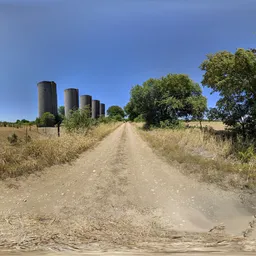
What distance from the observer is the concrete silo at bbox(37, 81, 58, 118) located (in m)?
27.1

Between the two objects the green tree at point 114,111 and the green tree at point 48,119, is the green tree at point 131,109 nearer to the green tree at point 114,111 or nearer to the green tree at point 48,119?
the green tree at point 48,119

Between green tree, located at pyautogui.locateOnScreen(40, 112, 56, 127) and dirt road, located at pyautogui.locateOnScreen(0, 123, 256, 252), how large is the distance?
24373 mm

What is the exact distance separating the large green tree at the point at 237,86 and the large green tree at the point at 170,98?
5852 millimetres

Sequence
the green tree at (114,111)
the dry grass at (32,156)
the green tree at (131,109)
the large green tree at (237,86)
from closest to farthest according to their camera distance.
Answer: the dry grass at (32,156), the large green tree at (237,86), the green tree at (131,109), the green tree at (114,111)

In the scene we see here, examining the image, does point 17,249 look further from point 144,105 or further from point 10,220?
point 144,105

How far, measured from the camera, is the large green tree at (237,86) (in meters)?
7.80

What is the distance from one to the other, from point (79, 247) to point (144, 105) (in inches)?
732

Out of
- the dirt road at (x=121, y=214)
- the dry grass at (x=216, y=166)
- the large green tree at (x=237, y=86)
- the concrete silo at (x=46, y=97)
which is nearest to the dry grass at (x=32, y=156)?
the dirt road at (x=121, y=214)

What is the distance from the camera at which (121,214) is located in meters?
3.02

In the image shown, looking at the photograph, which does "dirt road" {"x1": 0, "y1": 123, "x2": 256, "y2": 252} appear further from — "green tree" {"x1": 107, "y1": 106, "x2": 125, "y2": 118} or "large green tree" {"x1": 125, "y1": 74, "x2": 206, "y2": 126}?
"green tree" {"x1": 107, "y1": 106, "x2": 125, "y2": 118}

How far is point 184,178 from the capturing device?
15.3ft

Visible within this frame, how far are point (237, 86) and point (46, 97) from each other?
27241 mm

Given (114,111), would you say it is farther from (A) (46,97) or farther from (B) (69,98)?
(B) (69,98)

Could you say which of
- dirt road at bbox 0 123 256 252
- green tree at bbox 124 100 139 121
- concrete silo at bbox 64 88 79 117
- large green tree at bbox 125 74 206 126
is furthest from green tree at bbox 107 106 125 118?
dirt road at bbox 0 123 256 252
